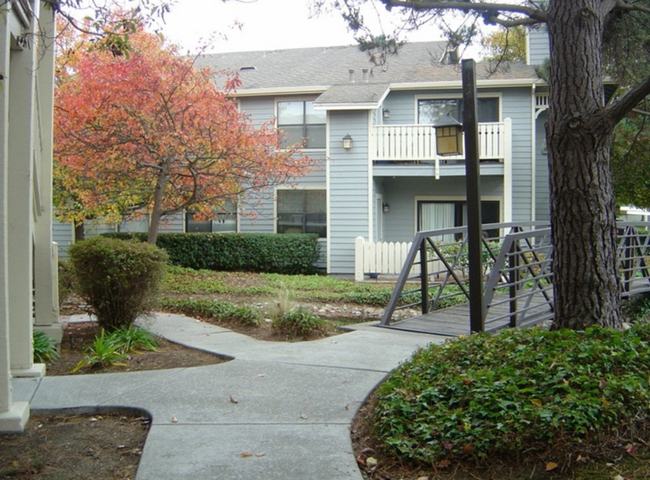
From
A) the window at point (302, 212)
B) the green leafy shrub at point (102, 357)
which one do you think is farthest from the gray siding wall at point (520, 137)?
the green leafy shrub at point (102, 357)

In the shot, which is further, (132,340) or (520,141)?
(520,141)

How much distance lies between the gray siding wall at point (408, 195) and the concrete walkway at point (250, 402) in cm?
1242

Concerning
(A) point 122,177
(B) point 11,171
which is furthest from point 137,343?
(A) point 122,177

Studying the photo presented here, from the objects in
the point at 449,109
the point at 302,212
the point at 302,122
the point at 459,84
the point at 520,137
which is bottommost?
the point at 302,212

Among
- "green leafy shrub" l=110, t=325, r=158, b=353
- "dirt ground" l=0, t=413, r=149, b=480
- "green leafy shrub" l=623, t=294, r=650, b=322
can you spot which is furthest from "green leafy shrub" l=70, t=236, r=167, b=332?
"green leafy shrub" l=623, t=294, r=650, b=322

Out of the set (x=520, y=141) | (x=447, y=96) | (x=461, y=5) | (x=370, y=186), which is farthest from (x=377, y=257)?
(x=461, y=5)

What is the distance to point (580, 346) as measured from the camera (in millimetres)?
4676

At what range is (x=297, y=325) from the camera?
7.75 meters

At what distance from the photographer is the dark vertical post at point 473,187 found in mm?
6461

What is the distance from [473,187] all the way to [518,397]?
9.52 ft

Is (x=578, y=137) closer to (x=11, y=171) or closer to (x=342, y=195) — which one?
(x=11, y=171)

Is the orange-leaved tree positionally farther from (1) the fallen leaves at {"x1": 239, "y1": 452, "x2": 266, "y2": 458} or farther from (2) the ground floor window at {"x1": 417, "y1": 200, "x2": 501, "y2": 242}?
(1) the fallen leaves at {"x1": 239, "y1": 452, "x2": 266, "y2": 458}

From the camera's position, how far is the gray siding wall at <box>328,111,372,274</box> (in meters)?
18.1

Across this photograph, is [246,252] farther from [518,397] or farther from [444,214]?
[518,397]
